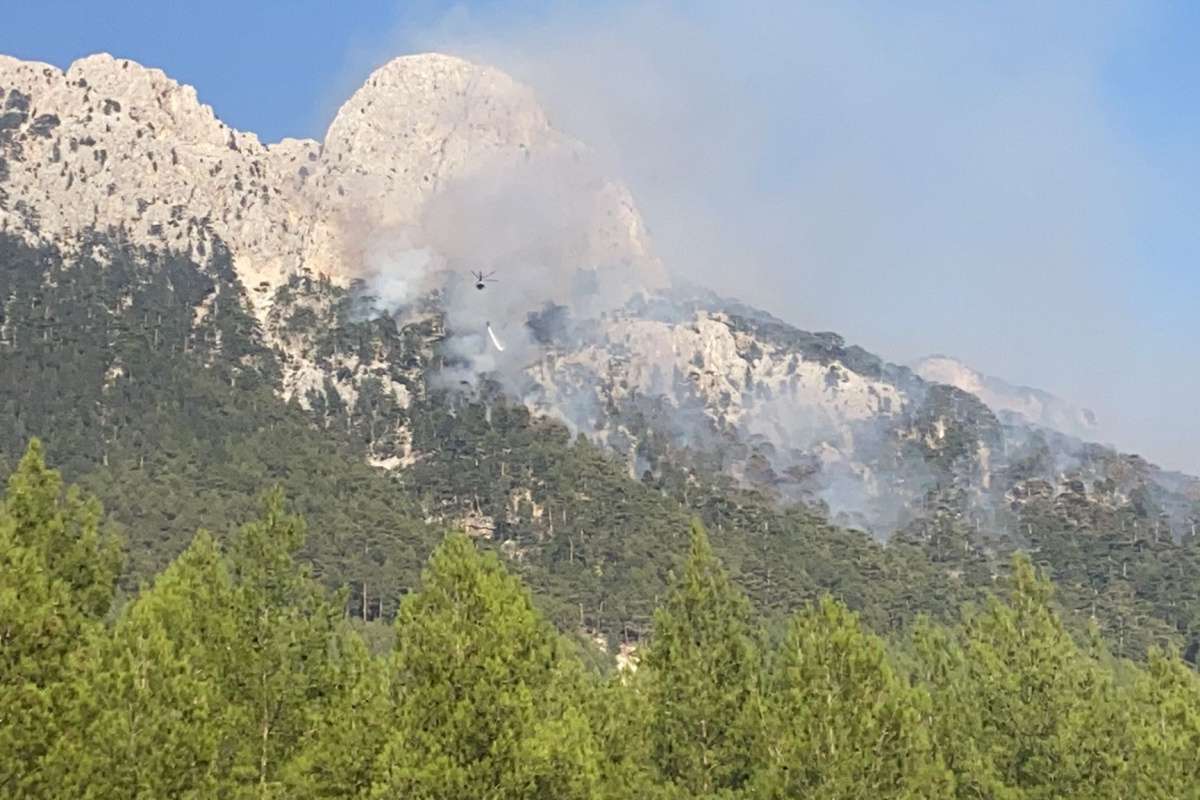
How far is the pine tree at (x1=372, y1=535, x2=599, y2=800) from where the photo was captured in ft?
75.7

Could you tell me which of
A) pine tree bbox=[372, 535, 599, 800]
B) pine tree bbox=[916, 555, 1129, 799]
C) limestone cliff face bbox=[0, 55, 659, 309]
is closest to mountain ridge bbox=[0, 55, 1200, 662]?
limestone cliff face bbox=[0, 55, 659, 309]

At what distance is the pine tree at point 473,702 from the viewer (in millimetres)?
23078

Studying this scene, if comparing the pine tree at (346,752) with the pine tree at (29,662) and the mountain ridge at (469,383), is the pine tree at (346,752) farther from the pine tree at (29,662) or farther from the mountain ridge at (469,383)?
the mountain ridge at (469,383)

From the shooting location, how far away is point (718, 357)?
618 feet

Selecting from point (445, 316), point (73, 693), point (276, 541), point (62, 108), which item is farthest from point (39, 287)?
point (73, 693)

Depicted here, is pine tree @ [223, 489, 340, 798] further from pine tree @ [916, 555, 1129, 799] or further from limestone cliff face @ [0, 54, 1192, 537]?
limestone cliff face @ [0, 54, 1192, 537]

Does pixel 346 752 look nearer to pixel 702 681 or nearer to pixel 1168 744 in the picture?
pixel 702 681

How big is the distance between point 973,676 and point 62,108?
171m

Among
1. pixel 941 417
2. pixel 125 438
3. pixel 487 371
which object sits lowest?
pixel 125 438

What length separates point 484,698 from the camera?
933 inches

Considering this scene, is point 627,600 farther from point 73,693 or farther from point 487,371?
point 73,693

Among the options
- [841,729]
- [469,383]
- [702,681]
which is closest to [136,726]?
[841,729]

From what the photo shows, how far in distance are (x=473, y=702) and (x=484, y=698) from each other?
289 mm

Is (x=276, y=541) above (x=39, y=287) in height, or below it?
above
